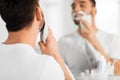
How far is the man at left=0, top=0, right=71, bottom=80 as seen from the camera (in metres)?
0.76

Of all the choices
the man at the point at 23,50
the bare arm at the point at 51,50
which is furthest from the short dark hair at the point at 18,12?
the bare arm at the point at 51,50

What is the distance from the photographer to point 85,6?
1.32 metres

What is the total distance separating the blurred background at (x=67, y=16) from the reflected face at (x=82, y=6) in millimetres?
19

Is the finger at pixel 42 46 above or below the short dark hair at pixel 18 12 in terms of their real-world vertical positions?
below

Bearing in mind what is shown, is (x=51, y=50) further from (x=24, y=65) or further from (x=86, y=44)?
(x=86, y=44)

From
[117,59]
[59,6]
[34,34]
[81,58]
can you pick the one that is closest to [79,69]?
[81,58]

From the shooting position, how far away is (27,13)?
0.81m

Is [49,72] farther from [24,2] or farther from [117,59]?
[117,59]

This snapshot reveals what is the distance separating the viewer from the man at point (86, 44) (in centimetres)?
130

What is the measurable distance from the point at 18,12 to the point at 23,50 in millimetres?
Result: 111

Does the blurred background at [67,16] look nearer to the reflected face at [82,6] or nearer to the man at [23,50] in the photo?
the reflected face at [82,6]

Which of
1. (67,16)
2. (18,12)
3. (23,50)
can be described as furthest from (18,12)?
(67,16)

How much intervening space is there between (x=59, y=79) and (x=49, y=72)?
0.14 feet

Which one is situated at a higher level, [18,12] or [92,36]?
[18,12]
